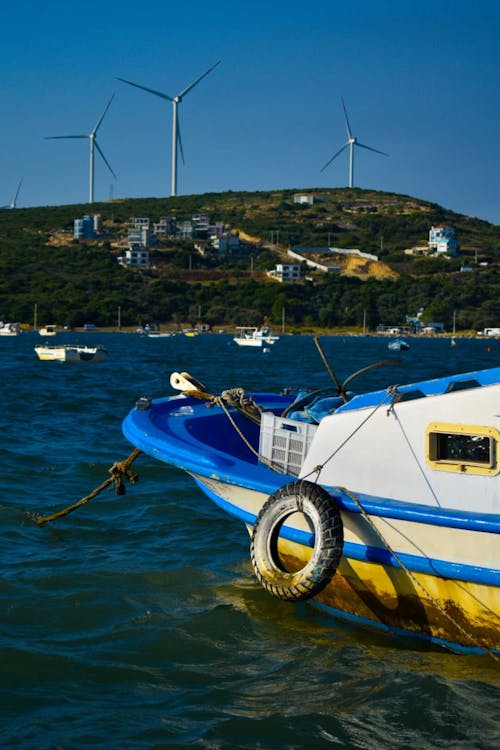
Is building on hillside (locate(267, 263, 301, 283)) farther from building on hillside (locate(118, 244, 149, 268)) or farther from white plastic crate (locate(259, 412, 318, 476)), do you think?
white plastic crate (locate(259, 412, 318, 476))

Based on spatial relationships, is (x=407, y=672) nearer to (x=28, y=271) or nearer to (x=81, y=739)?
(x=81, y=739)

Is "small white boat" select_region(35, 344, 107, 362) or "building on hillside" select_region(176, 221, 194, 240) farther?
"building on hillside" select_region(176, 221, 194, 240)

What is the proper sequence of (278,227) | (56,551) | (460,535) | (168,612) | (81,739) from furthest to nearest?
(278,227), (56,551), (168,612), (460,535), (81,739)

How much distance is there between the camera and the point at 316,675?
726cm

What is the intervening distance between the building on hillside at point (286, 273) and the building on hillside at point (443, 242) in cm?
3382

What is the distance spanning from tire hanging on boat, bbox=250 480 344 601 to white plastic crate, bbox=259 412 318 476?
1340 mm

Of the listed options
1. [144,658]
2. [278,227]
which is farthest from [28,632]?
[278,227]

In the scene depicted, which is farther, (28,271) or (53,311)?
(28,271)

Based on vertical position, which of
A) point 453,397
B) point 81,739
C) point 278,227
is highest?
point 278,227

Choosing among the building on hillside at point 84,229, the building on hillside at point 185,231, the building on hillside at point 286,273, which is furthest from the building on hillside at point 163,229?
the building on hillside at point 286,273

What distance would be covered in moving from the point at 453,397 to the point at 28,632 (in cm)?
399

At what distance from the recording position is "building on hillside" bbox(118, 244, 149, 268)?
16175cm

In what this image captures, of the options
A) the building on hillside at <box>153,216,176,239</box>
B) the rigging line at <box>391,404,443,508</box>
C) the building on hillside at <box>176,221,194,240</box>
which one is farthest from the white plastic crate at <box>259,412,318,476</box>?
the building on hillside at <box>153,216,176,239</box>

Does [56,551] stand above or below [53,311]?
below
